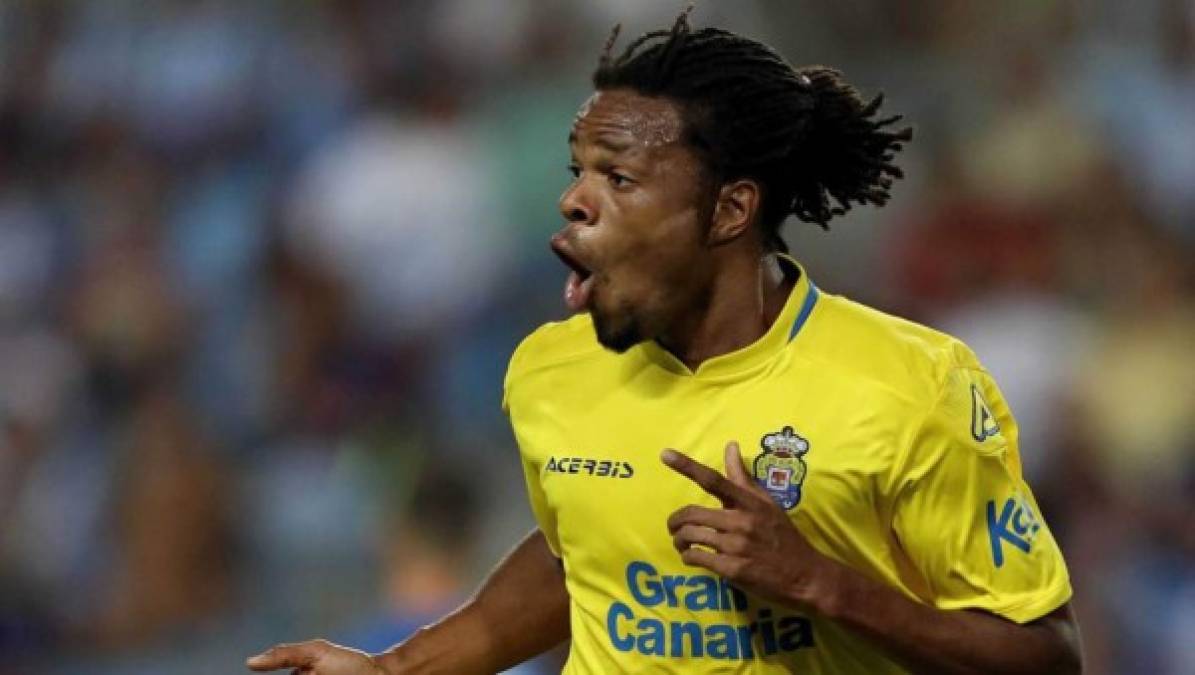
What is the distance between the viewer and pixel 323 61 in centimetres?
829

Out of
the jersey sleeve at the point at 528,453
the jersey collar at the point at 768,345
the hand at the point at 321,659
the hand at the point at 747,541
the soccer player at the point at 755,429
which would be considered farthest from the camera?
the jersey sleeve at the point at 528,453

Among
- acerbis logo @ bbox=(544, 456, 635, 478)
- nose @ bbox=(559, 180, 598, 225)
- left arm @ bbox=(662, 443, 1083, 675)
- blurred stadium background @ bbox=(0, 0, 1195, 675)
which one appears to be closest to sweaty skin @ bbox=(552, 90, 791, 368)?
nose @ bbox=(559, 180, 598, 225)

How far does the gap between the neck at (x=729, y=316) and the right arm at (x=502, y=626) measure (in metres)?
0.59

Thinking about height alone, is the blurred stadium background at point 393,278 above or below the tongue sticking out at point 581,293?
above

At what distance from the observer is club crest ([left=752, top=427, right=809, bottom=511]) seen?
3441 millimetres

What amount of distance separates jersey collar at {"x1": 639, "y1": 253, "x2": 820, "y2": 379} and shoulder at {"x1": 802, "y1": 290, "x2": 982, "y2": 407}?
3 cm

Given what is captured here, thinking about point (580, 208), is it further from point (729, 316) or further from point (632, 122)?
point (729, 316)

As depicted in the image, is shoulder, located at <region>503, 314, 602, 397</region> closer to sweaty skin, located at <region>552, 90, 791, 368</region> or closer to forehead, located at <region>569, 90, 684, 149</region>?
sweaty skin, located at <region>552, 90, 791, 368</region>

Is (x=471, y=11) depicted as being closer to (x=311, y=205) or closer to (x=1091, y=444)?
(x=311, y=205)

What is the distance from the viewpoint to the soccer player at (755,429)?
3.39m

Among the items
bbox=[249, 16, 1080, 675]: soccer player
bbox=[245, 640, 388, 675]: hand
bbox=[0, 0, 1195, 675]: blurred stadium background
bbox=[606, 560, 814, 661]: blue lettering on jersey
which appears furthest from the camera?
bbox=[0, 0, 1195, 675]: blurred stadium background

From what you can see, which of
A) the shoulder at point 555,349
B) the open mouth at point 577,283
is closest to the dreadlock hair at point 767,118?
Result: the open mouth at point 577,283

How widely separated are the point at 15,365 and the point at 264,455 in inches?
43.3

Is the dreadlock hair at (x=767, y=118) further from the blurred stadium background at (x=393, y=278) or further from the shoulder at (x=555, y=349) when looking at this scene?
the blurred stadium background at (x=393, y=278)
